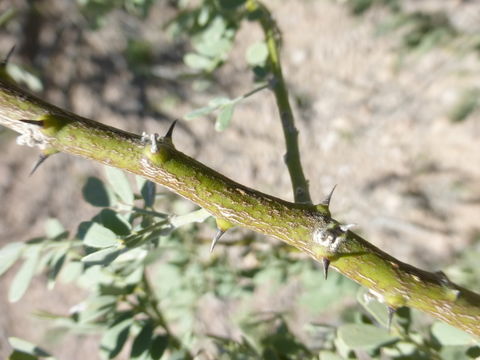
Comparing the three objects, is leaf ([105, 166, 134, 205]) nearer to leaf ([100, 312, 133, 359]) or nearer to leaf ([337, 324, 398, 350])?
leaf ([100, 312, 133, 359])

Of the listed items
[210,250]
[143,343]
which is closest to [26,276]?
[143,343]

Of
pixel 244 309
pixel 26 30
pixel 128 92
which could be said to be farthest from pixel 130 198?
pixel 26 30

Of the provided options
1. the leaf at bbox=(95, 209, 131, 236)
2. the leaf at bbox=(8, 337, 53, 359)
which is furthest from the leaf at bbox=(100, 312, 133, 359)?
the leaf at bbox=(95, 209, 131, 236)

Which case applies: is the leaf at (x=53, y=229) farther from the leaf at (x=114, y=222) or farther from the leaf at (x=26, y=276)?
the leaf at (x=114, y=222)

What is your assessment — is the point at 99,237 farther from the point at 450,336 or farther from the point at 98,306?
the point at 450,336

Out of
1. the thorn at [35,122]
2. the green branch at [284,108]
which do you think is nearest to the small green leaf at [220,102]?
the green branch at [284,108]

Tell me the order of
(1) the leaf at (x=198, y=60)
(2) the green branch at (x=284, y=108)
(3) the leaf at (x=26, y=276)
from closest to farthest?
(2) the green branch at (x=284, y=108) < (3) the leaf at (x=26, y=276) < (1) the leaf at (x=198, y=60)
